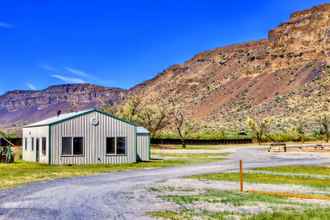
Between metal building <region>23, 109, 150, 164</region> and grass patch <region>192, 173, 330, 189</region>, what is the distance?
1085cm

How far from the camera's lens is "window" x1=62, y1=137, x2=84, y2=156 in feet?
105

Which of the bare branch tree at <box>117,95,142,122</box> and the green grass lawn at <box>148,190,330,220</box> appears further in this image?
the bare branch tree at <box>117,95,142,122</box>

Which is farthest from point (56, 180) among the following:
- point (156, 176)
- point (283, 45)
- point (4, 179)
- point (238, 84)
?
Result: point (283, 45)

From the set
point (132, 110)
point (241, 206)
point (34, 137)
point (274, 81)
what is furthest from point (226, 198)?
point (274, 81)

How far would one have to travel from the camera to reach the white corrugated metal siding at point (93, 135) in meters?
31.9

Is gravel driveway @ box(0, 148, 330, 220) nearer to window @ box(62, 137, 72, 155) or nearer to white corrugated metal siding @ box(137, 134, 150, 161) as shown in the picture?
window @ box(62, 137, 72, 155)

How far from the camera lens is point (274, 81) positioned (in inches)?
5763

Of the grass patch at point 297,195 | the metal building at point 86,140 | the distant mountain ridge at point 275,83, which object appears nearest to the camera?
the grass patch at point 297,195

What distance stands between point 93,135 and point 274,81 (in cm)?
11999

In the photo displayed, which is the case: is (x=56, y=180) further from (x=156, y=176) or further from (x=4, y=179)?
(x=156, y=176)

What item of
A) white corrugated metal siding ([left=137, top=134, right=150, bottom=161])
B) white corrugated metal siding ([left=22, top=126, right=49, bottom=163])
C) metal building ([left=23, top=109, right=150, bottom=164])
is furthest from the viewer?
white corrugated metal siding ([left=137, top=134, right=150, bottom=161])

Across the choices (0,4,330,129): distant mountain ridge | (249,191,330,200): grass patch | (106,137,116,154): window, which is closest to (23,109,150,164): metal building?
(106,137,116,154): window

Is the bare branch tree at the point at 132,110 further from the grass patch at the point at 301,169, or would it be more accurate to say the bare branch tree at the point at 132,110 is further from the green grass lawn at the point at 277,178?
the green grass lawn at the point at 277,178

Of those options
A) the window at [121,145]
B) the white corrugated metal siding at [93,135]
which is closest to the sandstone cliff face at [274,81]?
the white corrugated metal siding at [93,135]
